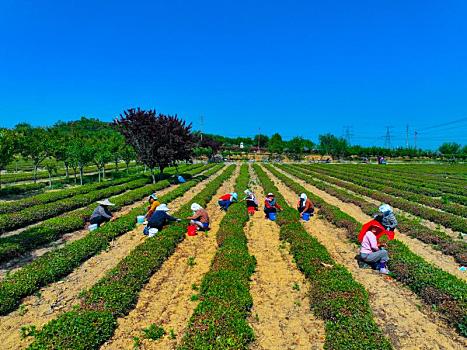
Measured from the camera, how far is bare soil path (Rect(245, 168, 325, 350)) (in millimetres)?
5945

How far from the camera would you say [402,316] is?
265 inches

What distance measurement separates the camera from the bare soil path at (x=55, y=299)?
609 cm

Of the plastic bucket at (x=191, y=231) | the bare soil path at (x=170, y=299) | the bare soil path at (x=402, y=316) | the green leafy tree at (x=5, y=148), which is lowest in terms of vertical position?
the bare soil path at (x=402, y=316)

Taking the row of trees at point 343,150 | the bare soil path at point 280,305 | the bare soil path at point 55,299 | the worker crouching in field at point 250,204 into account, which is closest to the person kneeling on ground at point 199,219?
the bare soil path at point 280,305

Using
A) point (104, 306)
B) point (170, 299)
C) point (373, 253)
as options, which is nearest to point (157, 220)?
point (170, 299)

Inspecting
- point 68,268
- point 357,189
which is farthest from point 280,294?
point 357,189

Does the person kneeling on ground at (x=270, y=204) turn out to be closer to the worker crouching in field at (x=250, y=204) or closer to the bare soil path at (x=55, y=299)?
the worker crouching in field at (x=250, y=204)

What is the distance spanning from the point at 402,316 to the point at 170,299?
4981mm

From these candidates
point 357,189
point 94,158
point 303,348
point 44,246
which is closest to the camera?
point 303,348

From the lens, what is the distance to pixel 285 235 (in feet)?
39.3

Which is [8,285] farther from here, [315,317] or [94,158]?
[94,158]

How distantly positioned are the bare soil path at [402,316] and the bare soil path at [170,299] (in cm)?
398

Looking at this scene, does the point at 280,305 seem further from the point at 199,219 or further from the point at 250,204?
the point at 250,204

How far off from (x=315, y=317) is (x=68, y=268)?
6.61m
